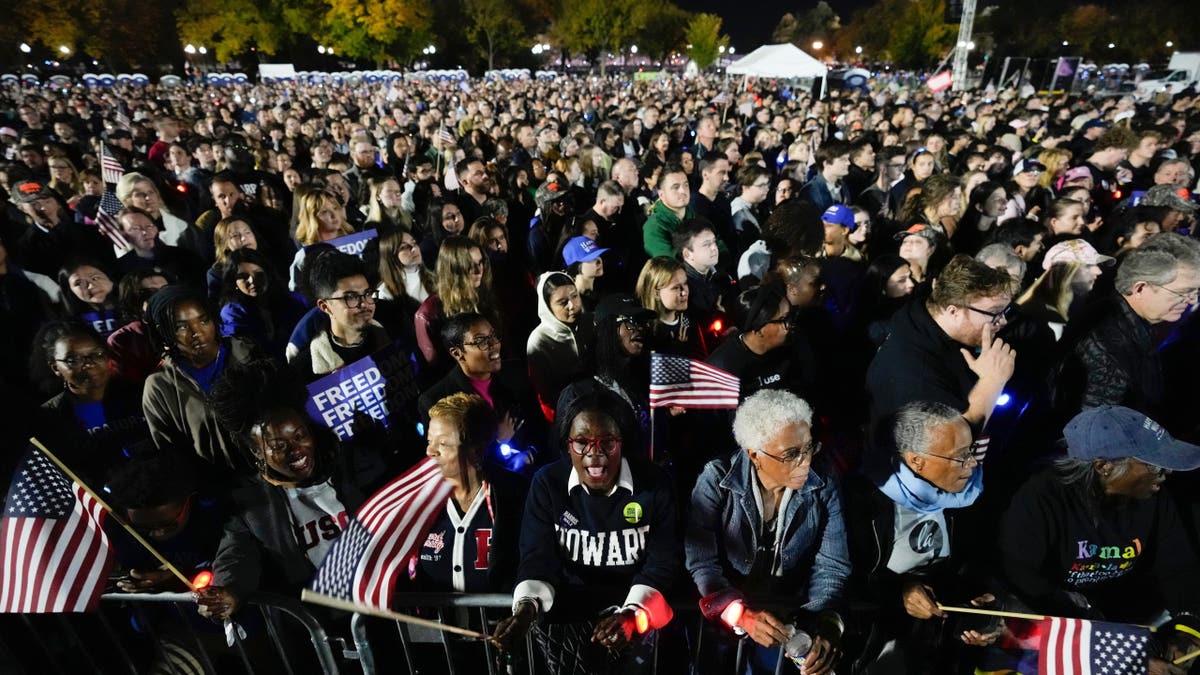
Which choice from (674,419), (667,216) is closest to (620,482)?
(674,419)

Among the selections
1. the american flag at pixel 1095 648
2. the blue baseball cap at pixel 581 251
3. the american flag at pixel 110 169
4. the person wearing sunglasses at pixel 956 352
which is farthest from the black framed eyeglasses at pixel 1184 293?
the american flag at pixel 110 169

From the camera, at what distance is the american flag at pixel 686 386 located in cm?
380

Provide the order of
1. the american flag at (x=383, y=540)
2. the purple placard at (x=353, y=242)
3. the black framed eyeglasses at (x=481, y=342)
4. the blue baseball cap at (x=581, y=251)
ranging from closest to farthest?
the american flag at (x=383, y=540), the black framed eyeglasses at (x=481, y=342), the blue baseball cap at (x=581, y=251), the purple placard at (x=353, y=242)

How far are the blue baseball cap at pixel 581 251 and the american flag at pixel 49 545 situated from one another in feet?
12.0

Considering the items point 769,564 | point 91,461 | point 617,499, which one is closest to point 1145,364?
point 769,564

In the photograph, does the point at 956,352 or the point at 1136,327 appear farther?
the point at 1136,327

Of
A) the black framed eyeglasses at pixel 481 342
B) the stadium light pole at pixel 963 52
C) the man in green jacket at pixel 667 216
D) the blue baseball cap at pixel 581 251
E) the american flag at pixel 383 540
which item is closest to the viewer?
Result: the american flag at pixel 383 540

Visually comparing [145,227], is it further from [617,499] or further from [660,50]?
[660,50]

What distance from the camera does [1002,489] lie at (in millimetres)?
4109

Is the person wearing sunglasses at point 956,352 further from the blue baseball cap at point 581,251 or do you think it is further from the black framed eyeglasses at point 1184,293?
the blue baseball cap at point 581,251

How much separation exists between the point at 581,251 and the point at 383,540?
127 inches

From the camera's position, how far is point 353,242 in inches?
240

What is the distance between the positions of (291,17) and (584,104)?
42888 millimetres

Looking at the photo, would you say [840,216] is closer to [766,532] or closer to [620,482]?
[766,532]
